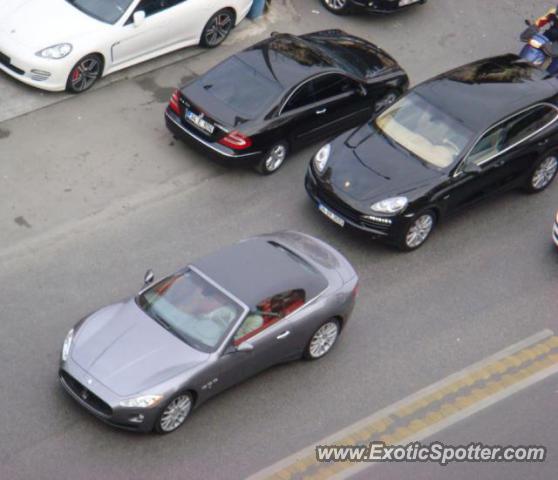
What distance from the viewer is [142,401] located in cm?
1150

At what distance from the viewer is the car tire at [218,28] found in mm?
18859

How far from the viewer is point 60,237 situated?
14.8 meters

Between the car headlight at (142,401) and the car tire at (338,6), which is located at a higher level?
the car tire at (338,6)

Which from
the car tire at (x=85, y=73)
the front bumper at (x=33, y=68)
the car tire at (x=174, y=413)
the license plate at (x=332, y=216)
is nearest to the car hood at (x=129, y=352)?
the car tire at (x=174, y=413)

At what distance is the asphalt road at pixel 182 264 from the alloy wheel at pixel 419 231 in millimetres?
189

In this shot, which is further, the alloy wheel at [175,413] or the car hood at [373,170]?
the car hood at [373,170]

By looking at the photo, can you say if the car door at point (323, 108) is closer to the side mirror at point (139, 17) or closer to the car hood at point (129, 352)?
the side mirror at point (139, 17)

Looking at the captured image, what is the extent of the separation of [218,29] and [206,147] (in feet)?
12.3

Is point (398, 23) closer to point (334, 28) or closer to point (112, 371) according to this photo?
point (334, 28)

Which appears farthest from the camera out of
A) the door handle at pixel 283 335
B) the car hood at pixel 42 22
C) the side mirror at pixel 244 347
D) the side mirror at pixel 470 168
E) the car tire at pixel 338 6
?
the car tire at pixel 338 6

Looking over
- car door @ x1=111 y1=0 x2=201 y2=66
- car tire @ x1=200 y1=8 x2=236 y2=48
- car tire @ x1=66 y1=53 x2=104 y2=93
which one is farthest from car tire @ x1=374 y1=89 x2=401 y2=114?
car tire @ x1=66 y1=53 x2=104 y2=93

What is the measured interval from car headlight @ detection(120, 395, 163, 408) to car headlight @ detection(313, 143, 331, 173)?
16.4 feet

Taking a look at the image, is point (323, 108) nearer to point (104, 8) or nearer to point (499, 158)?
point (499, 158)

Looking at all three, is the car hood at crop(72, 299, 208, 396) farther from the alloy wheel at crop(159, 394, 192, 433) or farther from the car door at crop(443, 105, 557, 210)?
the car door at crop(443, 105, 557, 210)
